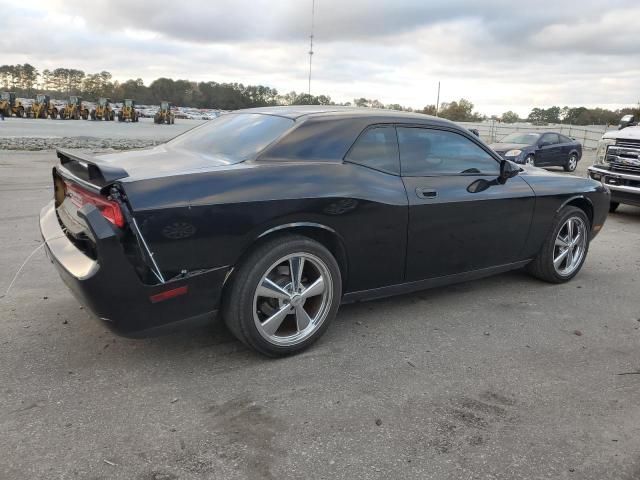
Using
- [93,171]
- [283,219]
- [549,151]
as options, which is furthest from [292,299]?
[549,151]

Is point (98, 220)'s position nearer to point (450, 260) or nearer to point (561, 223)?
point (450, 260)

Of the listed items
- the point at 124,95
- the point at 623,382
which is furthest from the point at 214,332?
the point at 124,95

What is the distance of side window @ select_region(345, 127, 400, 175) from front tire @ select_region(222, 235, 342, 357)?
2.38 feet

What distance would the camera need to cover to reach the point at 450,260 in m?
4.07

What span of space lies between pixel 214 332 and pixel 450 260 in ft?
6.13

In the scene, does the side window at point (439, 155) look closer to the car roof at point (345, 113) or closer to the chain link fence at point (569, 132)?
the car roof at point (345, 113)

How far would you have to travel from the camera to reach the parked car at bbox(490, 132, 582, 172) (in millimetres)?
16516

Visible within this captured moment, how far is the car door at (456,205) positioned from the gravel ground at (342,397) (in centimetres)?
49

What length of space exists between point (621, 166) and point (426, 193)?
6644mm

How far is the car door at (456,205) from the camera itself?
3824 millimetres

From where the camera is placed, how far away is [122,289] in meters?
2.74

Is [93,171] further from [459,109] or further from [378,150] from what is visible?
[459,109]

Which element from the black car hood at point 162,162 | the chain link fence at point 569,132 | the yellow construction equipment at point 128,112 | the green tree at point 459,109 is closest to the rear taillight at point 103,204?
the black car hood at point 162,162

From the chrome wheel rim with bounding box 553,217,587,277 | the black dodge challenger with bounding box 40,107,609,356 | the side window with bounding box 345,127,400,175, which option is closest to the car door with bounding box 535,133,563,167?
the chrome wheel rim with bounding box 553,217,587,277
